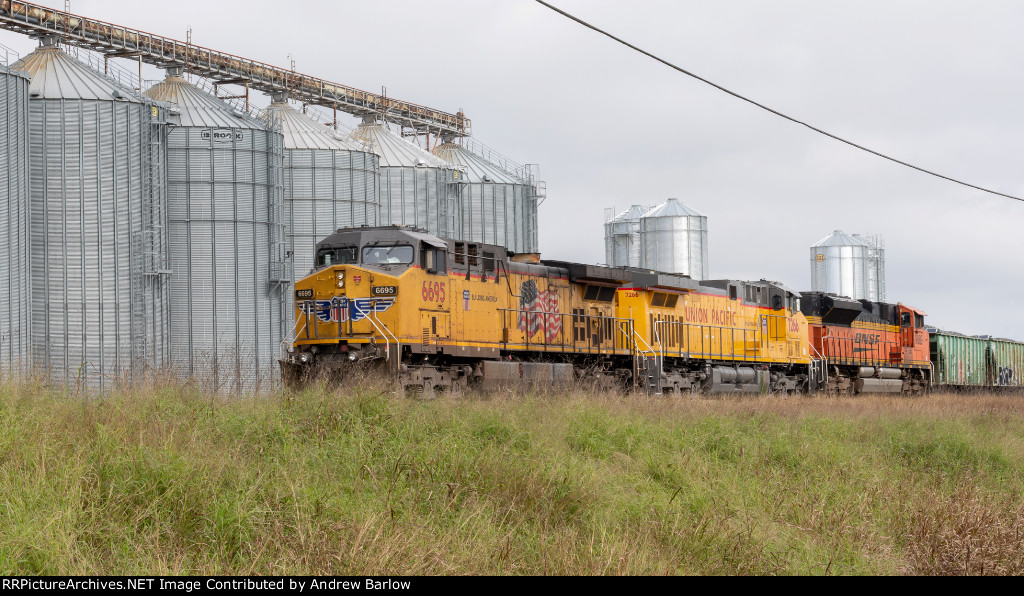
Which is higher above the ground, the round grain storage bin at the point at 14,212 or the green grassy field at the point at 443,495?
the round grain storage bin at the point at 14,212

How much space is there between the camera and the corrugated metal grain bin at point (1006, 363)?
42.2m

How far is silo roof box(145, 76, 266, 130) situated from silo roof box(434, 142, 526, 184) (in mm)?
14141

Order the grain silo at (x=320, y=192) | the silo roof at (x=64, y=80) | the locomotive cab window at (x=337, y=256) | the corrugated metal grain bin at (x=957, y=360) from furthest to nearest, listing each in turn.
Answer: the corrugated metal grain bin at (x=957, y=360) < the grain silo at (x=320, y=192) < the silo roof at (x=64, y=80) < the locomotive cab window at (x=337, y=256)

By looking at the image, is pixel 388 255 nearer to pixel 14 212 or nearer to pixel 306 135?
pixel 14 212

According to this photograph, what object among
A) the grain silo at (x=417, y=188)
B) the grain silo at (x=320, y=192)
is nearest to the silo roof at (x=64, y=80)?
the grain silo at (x=320, y=192)

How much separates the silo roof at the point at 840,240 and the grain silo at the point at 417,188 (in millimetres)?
22895

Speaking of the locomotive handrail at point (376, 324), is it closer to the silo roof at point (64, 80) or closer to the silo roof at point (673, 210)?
the silo roof at point (64, 80)

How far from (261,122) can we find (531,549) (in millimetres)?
28634

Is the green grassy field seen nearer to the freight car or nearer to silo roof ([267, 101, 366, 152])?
silo roof ([267, 101, 366, 152])

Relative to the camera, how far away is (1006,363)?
144 ft

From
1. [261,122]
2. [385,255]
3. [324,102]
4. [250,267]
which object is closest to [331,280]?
[385,255]

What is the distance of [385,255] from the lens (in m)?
16.9

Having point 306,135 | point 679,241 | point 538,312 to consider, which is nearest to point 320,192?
point 306,135

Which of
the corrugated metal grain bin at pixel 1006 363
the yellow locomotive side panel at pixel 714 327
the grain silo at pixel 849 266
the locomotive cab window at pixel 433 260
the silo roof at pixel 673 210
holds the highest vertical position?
the silo roof at pixel 673 210
